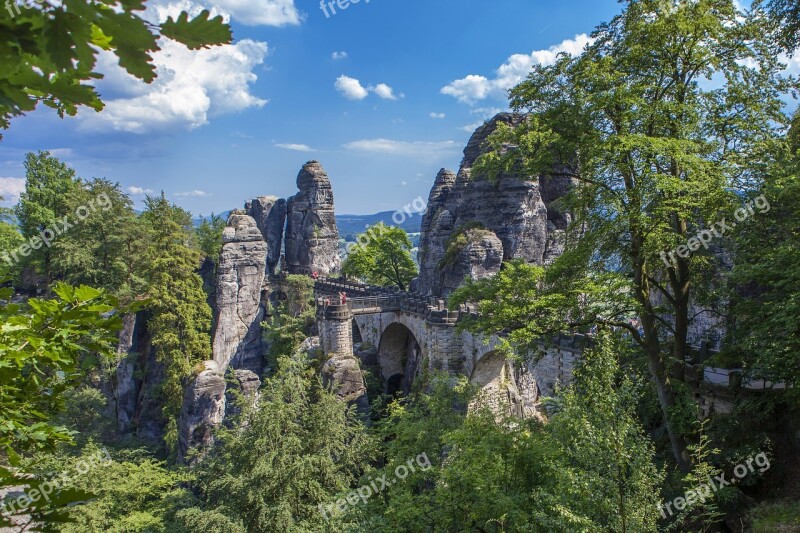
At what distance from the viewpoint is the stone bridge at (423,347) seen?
19016mm

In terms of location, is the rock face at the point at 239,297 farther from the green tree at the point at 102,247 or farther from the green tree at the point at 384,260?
the green tree at the point at 384,260

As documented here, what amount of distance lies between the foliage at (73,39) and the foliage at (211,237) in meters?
36.6

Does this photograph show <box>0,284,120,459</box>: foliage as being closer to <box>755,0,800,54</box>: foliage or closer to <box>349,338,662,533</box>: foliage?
<box>349,338,662,533</box>: foliage

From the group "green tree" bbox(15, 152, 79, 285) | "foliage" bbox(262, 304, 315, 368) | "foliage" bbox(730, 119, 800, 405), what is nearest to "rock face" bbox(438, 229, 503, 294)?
"foliage" bbox(262, 304, 315, 368)

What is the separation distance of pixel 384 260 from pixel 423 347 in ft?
51.7

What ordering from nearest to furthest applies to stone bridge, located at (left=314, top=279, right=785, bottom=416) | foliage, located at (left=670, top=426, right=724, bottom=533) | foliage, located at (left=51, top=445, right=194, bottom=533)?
foliage, located at (left=670, top=426, right=724, bottom=533)
stone bridge, located at (left=314, top=279, right=785, bottom=416)
foliage, located at (left=51, top=445, right=194, bottom=533)

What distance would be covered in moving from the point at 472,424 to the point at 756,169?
7.85 metres

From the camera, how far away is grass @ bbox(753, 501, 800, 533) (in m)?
8.82

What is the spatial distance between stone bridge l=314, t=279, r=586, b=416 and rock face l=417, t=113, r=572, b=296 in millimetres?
2919

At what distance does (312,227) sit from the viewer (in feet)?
134

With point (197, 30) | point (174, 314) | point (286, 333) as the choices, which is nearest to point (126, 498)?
point (174, 314)

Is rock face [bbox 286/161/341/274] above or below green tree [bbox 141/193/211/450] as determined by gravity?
above

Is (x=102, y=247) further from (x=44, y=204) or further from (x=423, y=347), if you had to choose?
(x=423, y=347)

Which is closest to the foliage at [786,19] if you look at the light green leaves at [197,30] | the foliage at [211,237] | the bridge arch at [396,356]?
the light green leaves at [197,30]
